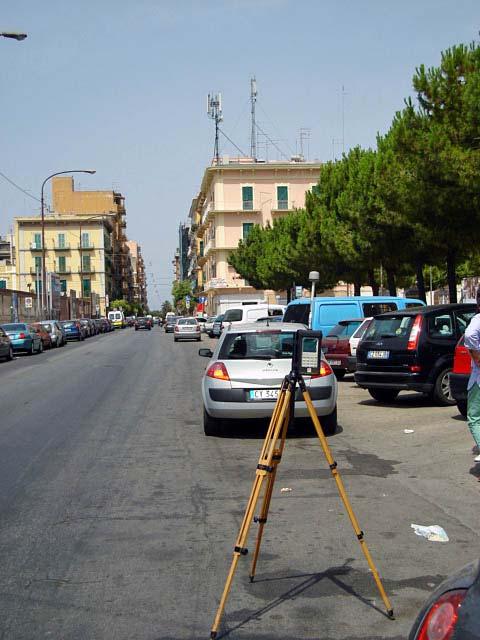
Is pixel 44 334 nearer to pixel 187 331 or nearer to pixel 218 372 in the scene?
pixel 187 331

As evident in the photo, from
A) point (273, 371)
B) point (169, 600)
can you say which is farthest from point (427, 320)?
point (169, 600)

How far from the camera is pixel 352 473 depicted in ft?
28.5

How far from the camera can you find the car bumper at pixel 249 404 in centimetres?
1094

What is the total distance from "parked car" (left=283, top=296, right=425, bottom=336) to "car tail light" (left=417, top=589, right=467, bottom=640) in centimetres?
1886

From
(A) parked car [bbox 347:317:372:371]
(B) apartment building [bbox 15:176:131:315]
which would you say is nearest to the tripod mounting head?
(A) parked car [bbox 347:317:372:371]

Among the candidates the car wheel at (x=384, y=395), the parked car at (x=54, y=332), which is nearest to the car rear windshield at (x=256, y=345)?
the car wheel at (x=384, y=395)

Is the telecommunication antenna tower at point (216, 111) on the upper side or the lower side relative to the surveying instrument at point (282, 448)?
upper

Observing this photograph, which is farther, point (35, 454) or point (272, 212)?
point (272, 212)

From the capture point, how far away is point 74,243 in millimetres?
119312

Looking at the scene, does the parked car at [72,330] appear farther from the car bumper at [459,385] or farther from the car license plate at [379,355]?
the car bumper at [459,385]

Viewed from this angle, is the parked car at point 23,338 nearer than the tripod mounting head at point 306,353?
No

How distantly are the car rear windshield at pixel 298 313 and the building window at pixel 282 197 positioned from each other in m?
58.4

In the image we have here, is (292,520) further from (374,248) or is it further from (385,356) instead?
(374,248)

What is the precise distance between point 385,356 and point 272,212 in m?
67.4
